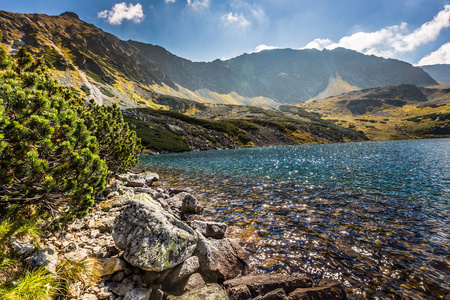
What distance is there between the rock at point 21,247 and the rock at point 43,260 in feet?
0.74

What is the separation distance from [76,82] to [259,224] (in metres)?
238

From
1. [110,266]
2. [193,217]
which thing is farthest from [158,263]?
[193,217]

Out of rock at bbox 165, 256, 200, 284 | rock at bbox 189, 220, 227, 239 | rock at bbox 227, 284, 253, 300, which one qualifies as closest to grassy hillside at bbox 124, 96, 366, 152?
rock at bbox 189, 220, 227, 239

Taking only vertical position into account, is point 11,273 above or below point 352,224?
above

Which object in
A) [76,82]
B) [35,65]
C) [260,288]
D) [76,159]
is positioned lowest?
[260,288]

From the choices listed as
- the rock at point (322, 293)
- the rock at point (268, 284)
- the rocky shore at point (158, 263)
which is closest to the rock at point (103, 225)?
the rocky shore at point (158, 263)

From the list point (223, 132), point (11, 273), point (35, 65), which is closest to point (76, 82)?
point (223, 132)

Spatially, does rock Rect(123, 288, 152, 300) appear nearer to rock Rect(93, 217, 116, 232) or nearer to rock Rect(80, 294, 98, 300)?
rock Rect(80, 294, 98, 300)

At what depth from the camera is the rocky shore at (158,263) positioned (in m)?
6.62

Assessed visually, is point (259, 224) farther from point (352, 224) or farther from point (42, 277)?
point (42, 277)

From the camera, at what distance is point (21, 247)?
633 centimetres

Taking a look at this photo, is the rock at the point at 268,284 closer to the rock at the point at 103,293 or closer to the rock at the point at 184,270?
the rock at the point at 184,270

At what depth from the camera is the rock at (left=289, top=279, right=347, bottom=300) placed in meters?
6.69

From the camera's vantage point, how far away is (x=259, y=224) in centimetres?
1372
